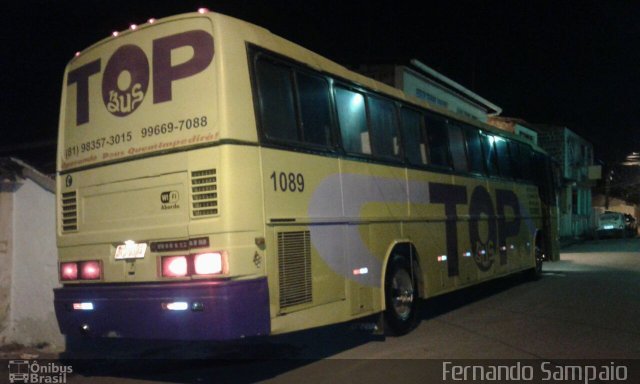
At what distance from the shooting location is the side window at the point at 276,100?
6.13 meters

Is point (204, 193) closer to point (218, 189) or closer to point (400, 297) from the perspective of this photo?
point (218, 189)

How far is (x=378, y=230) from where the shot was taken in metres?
7.85

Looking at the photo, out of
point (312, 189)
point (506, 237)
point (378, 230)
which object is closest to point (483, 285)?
point (506, 237)

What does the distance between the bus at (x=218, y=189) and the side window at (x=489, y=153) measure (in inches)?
167

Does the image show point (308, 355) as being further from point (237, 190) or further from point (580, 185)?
point (580, 185)

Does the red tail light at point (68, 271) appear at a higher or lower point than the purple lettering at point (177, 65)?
lower

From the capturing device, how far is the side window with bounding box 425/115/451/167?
9.69 meters

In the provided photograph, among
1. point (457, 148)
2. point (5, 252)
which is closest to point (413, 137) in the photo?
point (457, 148)

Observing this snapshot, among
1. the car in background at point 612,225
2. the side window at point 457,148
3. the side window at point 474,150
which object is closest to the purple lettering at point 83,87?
the side window at point 457,148

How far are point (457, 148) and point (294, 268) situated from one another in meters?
5.45

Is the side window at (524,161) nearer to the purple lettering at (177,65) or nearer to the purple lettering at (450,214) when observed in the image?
the purple lettering at (450,214)

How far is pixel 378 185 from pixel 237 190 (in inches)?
111

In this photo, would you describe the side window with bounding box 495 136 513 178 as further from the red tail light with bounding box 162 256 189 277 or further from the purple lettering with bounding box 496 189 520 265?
the red tail light with bounding box 162 256 189 277

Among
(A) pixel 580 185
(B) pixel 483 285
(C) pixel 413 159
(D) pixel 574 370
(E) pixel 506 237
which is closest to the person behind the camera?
(D) pixel 574 370
